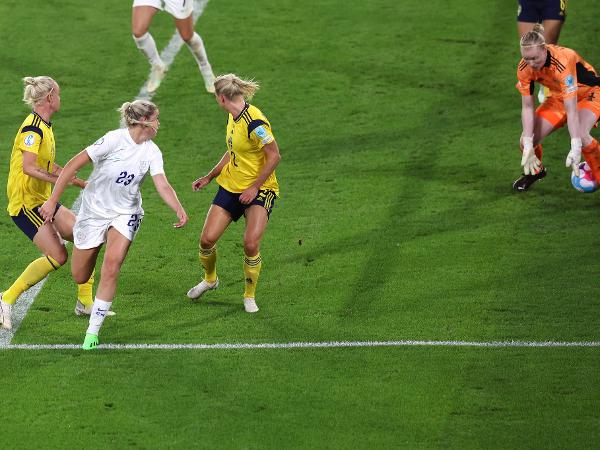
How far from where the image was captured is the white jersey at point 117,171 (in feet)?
28.6

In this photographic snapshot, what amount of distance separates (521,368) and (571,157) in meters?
3.05

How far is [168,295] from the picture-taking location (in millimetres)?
10055

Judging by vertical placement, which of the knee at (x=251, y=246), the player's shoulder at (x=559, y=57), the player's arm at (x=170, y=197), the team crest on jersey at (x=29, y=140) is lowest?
the knee at (x=251, y=246)

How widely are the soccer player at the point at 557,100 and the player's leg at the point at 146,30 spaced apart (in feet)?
15.0

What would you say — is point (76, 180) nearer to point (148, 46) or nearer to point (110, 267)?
point (110, 267)

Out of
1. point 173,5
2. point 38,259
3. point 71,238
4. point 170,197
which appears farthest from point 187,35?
point 170,197

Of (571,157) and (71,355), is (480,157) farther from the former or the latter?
(71,355)

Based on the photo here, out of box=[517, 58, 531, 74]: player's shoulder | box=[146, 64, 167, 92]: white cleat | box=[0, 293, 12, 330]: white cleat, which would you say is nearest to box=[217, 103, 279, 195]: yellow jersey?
box=[0, 293, 12, 330]: white cleat

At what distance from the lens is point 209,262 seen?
9.77 metres

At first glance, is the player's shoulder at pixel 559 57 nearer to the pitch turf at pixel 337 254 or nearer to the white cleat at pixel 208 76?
the pitch turf at pixel 337 254

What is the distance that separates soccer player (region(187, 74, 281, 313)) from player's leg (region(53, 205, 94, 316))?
3.15 feet

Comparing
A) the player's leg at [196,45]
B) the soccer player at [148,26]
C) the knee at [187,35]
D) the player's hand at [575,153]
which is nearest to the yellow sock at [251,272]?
the player's hand at [575,153]

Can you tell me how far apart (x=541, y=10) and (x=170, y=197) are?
6692 millimetres

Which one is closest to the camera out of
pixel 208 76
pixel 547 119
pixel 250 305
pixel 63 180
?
pixel 63 180
